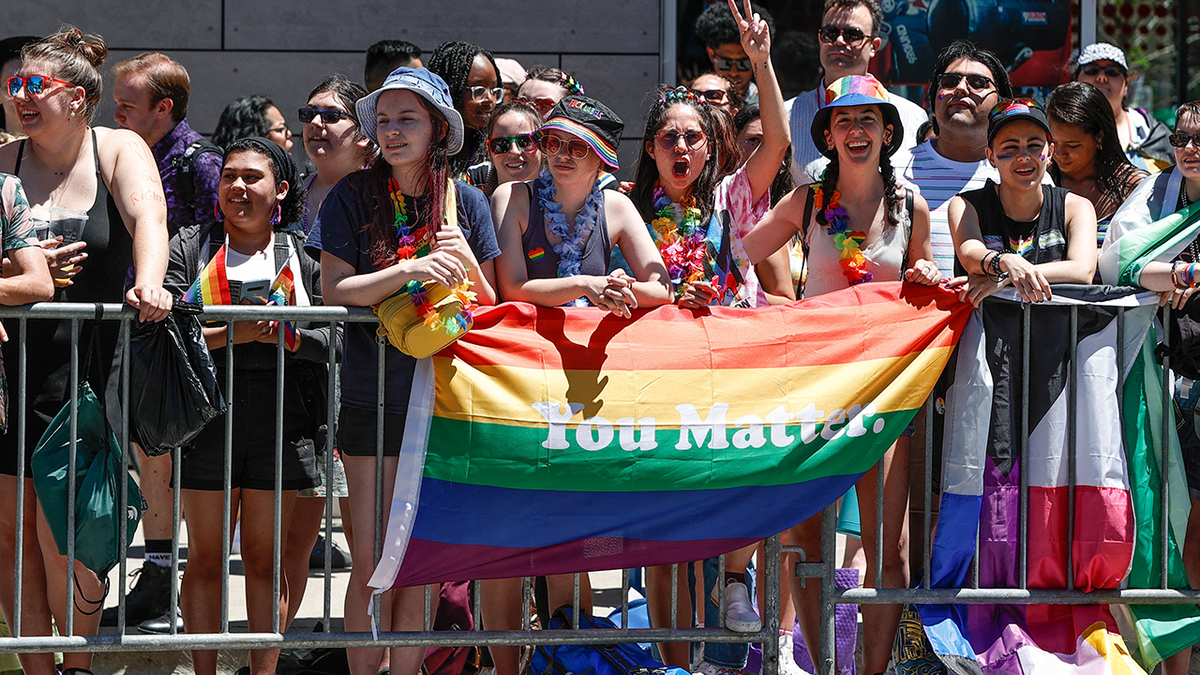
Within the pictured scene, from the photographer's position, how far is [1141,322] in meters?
4.58

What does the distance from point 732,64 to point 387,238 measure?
149 inches

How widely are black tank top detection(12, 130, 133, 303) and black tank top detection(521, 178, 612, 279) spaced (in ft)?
4.70

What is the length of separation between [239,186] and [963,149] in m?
3.03

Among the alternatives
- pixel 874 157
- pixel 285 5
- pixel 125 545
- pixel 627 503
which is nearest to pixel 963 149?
pixel 874 157

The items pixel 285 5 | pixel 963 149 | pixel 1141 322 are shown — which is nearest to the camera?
pixel 1141 322

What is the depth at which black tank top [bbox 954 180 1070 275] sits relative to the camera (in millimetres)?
4645

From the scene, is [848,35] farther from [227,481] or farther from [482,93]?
[227,481]

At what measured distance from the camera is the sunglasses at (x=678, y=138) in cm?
481

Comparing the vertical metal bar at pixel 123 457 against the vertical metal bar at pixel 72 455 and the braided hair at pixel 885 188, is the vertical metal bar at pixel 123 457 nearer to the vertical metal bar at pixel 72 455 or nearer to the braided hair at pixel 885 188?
the vertical metal bar at pixel 72 455

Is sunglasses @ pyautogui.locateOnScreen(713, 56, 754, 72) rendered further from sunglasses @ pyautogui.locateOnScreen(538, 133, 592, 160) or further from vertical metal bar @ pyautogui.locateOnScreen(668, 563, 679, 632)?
vertical metal bar @ pyautogui.locateOnScreen(668, 563, 679, 632)

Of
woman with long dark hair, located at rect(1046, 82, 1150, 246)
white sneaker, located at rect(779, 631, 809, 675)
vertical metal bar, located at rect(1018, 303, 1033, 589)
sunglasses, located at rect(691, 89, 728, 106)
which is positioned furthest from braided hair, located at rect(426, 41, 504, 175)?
vertical metal bar, located at rect(1018, 303, 1033, 589)

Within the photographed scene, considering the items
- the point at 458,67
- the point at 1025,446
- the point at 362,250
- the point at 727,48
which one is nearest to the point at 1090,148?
the point at 1025,446

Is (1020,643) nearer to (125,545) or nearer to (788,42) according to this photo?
(125,545)

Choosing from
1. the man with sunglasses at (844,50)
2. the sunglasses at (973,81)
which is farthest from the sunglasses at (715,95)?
the sunglasses at (973,81)
